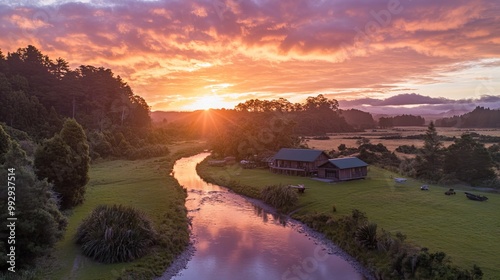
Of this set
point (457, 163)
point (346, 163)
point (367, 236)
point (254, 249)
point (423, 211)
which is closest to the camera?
point (367, 236)

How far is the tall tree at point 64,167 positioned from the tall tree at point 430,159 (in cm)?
4912

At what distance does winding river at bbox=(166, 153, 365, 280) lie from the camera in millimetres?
24859

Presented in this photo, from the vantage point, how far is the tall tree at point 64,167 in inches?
1348

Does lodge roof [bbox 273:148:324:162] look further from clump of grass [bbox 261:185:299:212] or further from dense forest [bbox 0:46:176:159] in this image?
dense forest [bbox 0:46:176:159]

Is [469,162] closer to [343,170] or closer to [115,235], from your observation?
[343,170]

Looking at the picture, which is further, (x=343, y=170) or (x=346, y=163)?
(x=346, y=163)

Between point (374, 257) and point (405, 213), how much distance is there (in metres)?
9.55

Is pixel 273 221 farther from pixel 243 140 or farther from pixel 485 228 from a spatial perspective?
pixel 243 140

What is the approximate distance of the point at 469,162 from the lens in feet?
162

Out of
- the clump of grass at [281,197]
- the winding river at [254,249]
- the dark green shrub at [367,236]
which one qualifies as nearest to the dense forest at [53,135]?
the winding river at [254,249]

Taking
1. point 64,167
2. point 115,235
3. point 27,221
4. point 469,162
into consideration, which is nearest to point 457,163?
point 469,162

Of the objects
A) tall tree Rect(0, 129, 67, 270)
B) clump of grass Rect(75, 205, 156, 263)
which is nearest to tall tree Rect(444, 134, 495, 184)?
clump of grass Rect(75, 205, 156, 263)

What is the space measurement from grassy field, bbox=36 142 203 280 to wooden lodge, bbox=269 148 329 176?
19.3 m

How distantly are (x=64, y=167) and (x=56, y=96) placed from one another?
2608 inches
